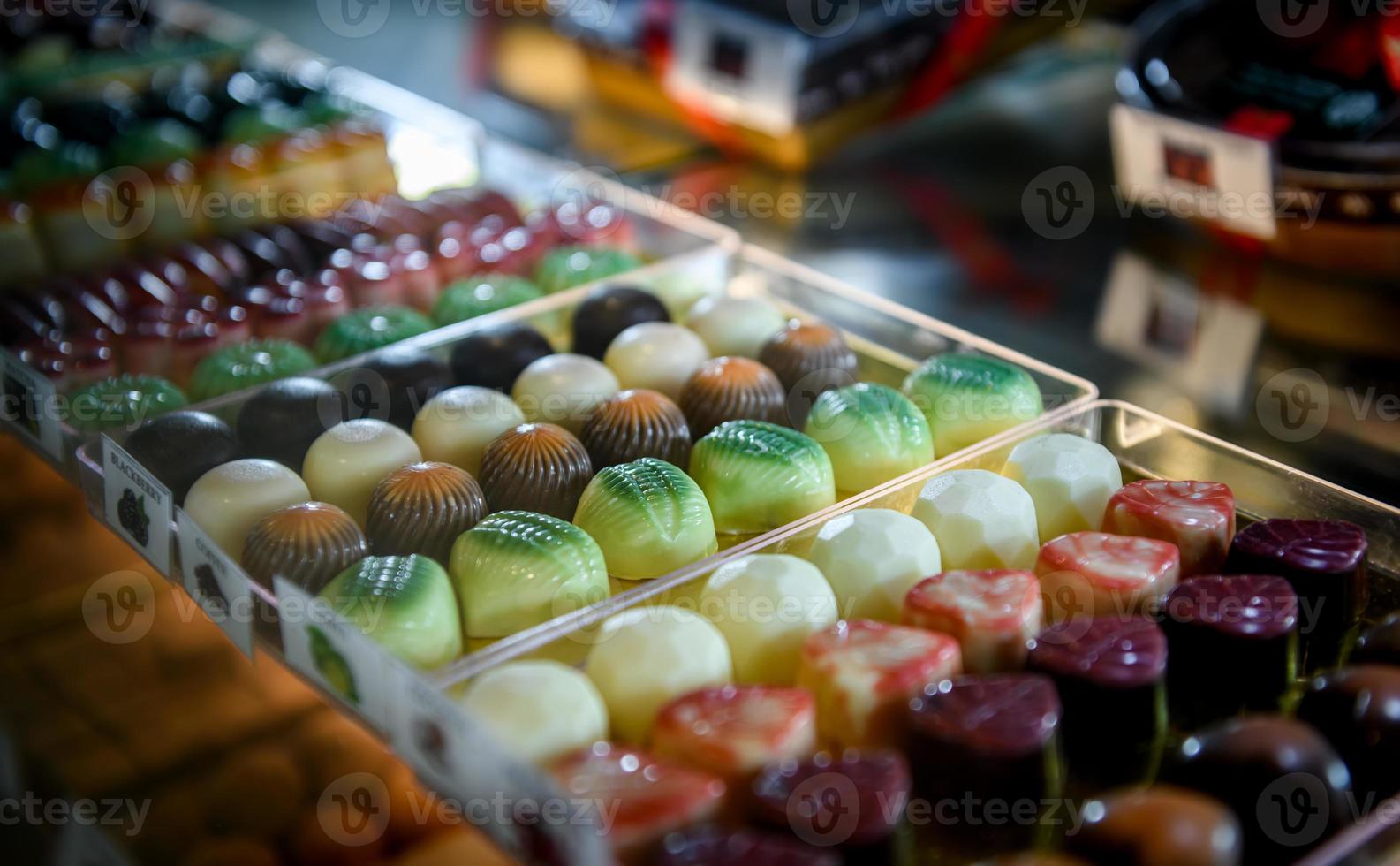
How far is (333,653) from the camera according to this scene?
107 centimetres

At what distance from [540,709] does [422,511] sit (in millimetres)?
356

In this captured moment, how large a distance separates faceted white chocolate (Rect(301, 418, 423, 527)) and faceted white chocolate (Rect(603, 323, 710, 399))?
0.28 metres

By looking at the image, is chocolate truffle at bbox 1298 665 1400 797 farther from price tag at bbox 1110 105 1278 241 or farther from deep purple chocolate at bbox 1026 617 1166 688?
price tag at bbox 1110 105 1278 241

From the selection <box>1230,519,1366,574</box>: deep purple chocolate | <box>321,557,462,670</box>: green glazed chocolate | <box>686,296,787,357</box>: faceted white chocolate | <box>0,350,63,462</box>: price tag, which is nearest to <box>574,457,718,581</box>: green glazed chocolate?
<box>321,557,462,670</box>: green glazed chocolate

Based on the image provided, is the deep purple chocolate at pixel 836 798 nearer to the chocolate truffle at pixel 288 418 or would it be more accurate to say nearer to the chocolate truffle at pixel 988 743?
the chocolate truffle at pixel 988 743

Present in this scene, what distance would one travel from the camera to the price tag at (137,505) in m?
1.27

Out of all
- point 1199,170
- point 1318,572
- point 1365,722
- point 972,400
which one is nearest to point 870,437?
point 972,400

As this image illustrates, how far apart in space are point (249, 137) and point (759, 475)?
1.38 metres

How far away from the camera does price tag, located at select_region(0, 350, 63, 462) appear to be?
1.45m

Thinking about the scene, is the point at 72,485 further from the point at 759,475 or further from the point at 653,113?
the point at 653,113

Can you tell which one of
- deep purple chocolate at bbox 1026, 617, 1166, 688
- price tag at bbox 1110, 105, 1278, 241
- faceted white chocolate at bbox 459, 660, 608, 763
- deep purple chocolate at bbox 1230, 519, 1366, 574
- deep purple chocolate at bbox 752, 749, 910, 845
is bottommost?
faceted white chocolate at bbox 459, 660, 608, 763

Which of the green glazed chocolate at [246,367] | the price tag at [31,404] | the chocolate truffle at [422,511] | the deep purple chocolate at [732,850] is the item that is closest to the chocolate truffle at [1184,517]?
the deep purple chocolate at [732,850]

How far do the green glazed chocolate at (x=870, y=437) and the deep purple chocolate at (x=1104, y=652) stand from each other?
353 mm

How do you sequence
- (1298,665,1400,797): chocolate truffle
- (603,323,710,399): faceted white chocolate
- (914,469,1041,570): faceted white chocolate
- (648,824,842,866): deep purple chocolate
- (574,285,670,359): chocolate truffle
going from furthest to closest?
(574,285,670,359): chocolate truffle, (603,323,710,399): faceted white chocolate, (914,469,1041,570): faceted white chocolate, (1298,665,1400,797): chocolate truffle, (648,824,842,866): deep purple chocolate
